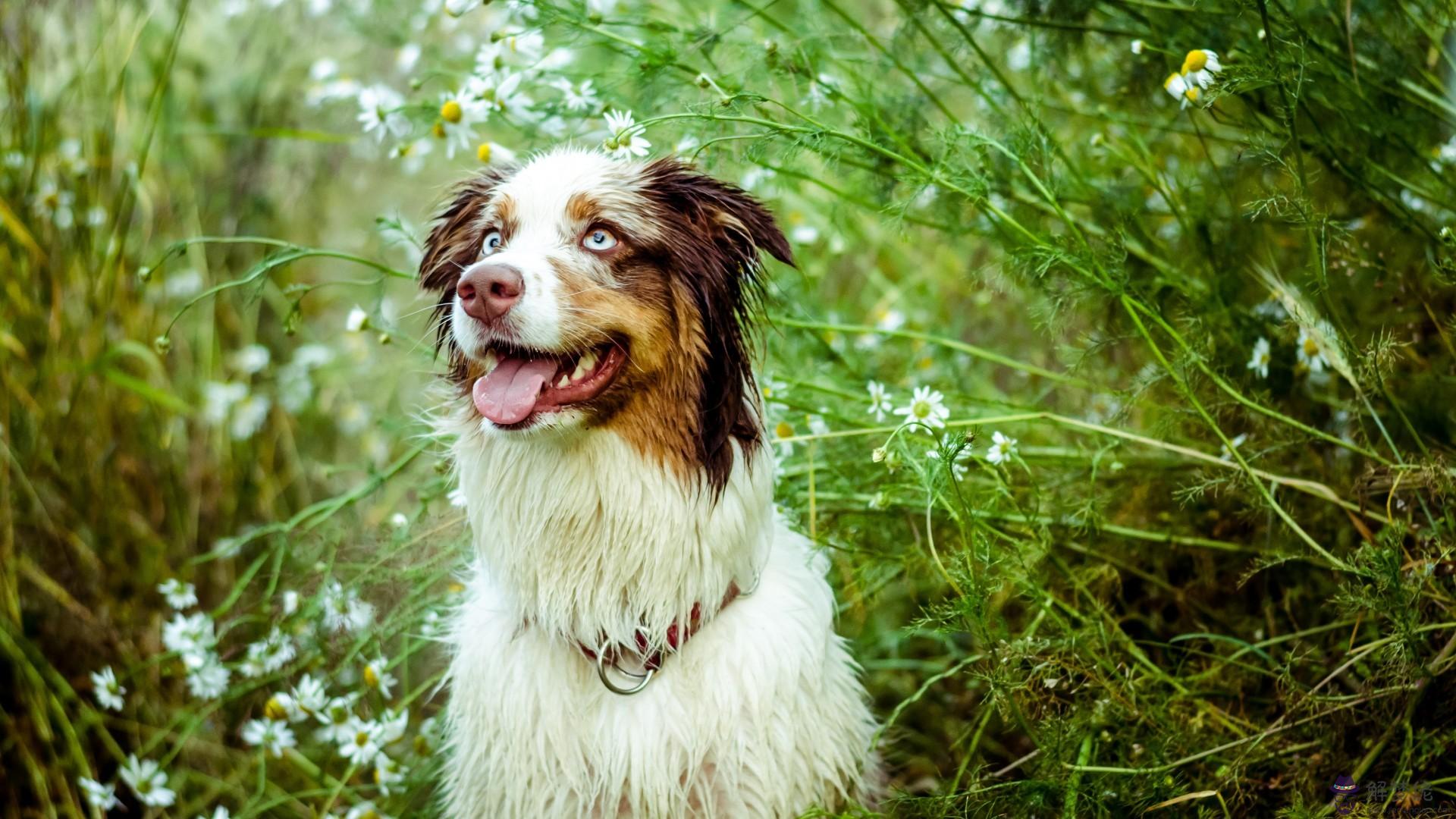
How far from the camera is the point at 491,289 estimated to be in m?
2.22

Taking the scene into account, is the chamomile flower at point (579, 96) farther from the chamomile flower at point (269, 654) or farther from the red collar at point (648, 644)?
the chamomile flower at point (269, 654)

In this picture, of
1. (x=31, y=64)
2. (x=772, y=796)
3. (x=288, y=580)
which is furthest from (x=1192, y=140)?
(x=31, y=64)

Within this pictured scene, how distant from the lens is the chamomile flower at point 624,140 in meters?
2.31

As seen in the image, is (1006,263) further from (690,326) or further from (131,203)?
(131,203)

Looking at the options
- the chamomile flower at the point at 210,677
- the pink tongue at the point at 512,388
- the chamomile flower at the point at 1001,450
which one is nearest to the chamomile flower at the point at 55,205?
the chamomile flower at the point at 210,677

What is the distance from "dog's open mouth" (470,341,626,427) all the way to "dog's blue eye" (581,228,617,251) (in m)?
0.21

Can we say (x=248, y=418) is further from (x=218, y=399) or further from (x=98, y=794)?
(x=98, y=794)

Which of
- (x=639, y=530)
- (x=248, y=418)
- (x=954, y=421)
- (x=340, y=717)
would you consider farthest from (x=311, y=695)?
(x=248, y=418)

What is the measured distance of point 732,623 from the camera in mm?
2568

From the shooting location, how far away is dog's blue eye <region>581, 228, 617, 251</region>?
8.08ft

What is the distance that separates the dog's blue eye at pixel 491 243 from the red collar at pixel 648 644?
874mm

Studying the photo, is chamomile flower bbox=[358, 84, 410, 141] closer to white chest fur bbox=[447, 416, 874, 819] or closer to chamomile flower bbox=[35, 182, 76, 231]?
white chest fur bbox=[447, 416, 874, 819]

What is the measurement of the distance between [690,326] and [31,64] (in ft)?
9.18

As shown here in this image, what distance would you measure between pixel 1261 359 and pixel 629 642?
167 cm
